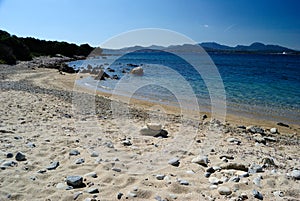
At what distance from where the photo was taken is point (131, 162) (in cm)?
459

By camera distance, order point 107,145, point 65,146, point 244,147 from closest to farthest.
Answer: point 65,146 → point 107,145 → point 244,147

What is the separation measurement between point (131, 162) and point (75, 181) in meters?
1.31

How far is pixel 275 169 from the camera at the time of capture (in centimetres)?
459

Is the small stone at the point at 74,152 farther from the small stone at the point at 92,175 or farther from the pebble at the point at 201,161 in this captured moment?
the pebble at the point at 201,161

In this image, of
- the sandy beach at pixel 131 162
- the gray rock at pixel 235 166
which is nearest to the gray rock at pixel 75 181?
the sandy beach at pixel 131 162

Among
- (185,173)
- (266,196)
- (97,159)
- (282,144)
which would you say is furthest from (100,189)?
(282,144)

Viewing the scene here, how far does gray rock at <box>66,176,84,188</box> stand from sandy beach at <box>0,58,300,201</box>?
1cm

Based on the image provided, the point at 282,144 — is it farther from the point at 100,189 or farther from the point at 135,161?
the point at 100,189

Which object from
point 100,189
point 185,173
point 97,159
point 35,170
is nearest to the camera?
point 100,189

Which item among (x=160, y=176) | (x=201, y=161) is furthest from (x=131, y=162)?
(x=201, y=161)

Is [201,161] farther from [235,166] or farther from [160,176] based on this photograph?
[160,176]

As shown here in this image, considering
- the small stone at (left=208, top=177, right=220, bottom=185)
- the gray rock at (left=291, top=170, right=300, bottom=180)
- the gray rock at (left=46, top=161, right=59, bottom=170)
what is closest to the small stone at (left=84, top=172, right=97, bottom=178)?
the gray rock at (left=46, top=161, right=59, bottom=170)

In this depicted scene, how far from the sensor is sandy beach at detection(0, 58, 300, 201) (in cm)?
347

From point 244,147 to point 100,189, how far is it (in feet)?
14.4
